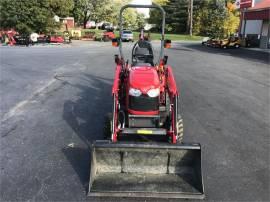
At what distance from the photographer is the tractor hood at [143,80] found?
554cm

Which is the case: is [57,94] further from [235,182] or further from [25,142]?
[235,182]

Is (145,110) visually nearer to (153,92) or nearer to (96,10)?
(153,92)

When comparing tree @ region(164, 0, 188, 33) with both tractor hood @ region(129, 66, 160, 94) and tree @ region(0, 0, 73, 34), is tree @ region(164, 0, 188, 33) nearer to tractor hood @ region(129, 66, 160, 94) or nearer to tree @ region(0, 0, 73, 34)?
tree @ region(0, 0, 73, 34)

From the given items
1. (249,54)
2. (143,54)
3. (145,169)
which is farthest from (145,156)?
(249,54)

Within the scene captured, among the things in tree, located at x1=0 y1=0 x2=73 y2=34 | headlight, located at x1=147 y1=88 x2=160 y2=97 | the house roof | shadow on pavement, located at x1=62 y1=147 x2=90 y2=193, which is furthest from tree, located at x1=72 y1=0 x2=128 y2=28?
headlight, located at x1=147 y1=88 x2=160 y2=97

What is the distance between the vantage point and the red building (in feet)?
109

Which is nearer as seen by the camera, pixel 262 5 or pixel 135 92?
pixel 135 92

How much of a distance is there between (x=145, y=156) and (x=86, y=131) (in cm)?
247

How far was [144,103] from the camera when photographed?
18.4 ft

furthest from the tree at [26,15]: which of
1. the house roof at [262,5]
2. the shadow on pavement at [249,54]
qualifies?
the house roof at [262,5]

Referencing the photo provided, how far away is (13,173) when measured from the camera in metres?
5.23

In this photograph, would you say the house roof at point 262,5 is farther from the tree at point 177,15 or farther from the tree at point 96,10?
the tree at point 96,10

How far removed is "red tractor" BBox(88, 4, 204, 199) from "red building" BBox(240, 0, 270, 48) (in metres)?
29.6

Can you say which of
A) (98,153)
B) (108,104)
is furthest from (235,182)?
(108,104)
